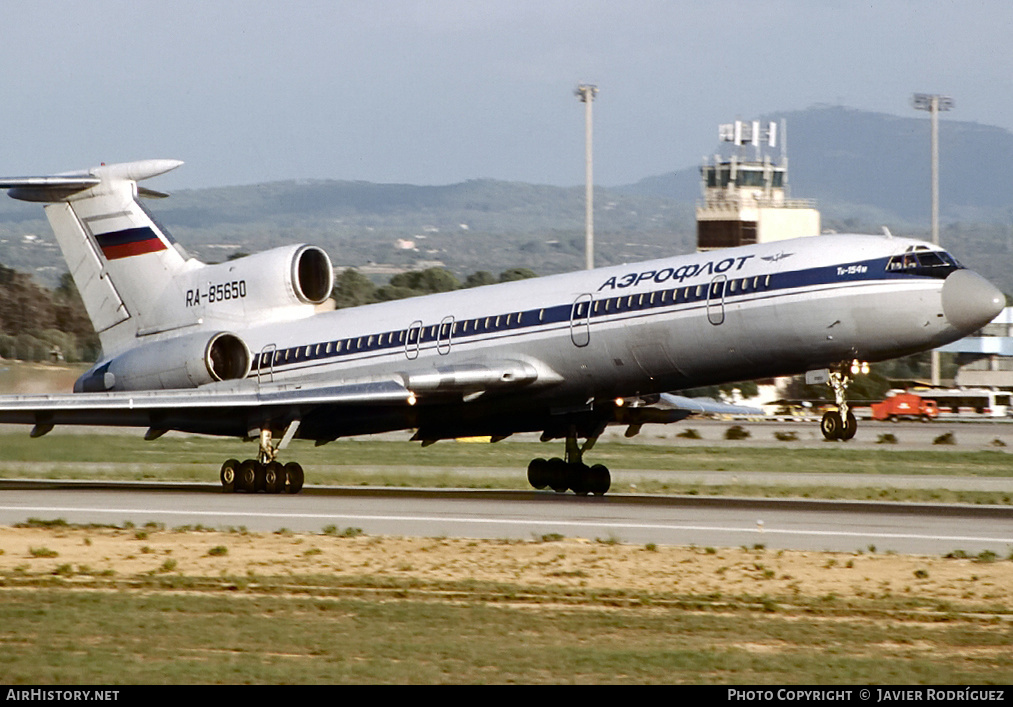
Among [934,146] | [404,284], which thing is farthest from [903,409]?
[404,284]

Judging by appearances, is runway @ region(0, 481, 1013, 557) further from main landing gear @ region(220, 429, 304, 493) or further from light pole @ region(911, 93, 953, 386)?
light pole @ region(911, 93, 953, 386)

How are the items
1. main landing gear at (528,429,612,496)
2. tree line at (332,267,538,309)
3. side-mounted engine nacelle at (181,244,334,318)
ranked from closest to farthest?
main landing gear at (528,429,612,496) → side-mounted engine nacelle at (181,244,334,318) → tree line at (332,267,538,309)

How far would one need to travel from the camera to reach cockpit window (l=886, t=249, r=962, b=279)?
77.6ft

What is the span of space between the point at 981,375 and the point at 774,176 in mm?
24102

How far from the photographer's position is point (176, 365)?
31.0 metres

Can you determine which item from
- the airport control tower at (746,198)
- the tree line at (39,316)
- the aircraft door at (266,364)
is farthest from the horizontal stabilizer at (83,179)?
the airport control tower at (746,198)

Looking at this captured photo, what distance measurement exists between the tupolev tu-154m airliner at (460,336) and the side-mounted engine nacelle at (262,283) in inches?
1.8

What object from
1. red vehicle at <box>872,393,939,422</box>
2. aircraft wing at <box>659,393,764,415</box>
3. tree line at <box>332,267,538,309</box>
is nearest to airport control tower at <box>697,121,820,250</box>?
tree line at <box>332,267,538,309</box>

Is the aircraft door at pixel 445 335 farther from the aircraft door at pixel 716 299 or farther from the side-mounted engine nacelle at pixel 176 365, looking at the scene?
the aircraft door at pixel 716 299

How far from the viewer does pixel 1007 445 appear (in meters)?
52.4

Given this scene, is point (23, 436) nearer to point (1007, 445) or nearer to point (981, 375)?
point (1007, 445)

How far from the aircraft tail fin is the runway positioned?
4944mm

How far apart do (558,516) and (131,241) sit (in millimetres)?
14343
